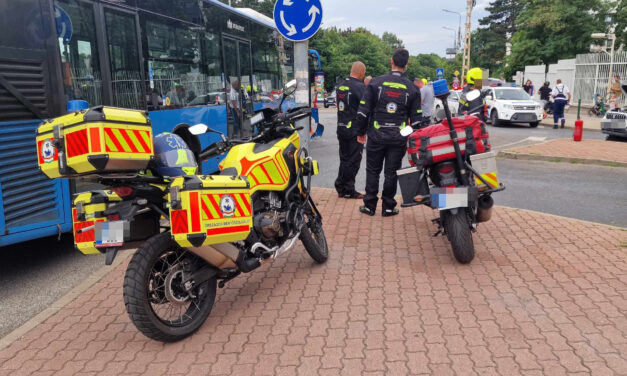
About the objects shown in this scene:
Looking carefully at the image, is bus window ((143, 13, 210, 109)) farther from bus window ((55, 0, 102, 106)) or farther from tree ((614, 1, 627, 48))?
tree ((614, 1, 627, 48))

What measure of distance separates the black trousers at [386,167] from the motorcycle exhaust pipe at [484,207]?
1353 mm

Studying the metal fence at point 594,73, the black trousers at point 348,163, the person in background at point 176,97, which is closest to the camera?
the person in background at point 176,97

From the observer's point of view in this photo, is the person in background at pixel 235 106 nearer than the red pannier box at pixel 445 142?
No

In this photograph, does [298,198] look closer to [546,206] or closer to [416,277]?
[416,277]

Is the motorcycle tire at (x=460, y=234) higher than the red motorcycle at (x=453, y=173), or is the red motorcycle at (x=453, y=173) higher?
the red motorcycle at (x=453, y=173)

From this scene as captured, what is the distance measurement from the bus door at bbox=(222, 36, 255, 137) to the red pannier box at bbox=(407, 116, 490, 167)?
493 centimetres

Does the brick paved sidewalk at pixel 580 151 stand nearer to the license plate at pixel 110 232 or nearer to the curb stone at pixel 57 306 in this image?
the curb stone at pixel 57 306

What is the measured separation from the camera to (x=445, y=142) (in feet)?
16.1

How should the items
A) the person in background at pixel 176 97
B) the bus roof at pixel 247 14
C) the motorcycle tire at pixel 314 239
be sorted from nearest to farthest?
the motorcycle tire at pixel 314 239
the person in background at pixel 176 97
the bus roof at pixel 247 14

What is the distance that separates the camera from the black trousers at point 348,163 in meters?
7.68

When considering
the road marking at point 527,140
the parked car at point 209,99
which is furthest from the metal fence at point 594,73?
the parked car at point 209,99

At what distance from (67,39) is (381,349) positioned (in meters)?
4.31

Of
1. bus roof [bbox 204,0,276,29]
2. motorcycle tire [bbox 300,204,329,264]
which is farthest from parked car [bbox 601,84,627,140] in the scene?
motorcycle tire [bbox 300,204,329,264]

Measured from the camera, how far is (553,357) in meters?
3.20
